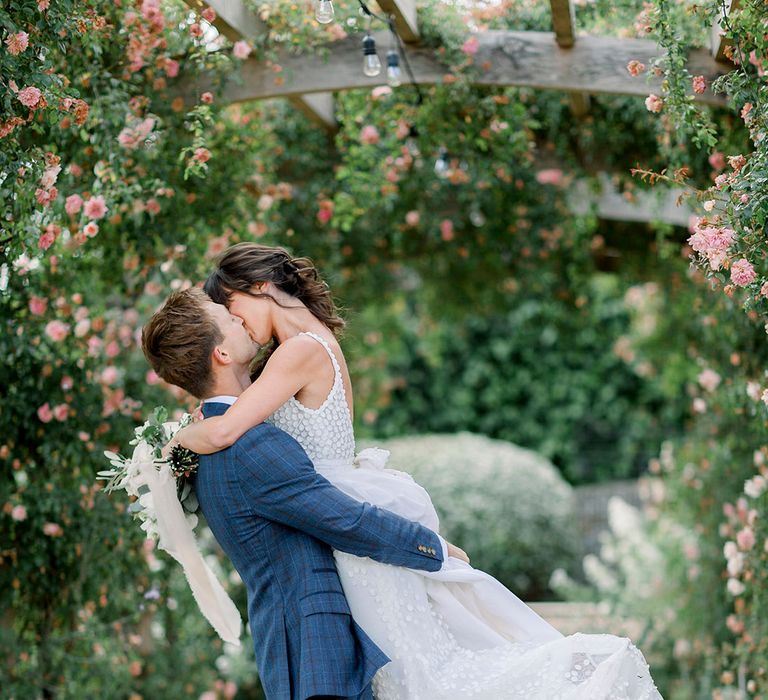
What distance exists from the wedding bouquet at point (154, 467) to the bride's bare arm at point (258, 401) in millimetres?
58

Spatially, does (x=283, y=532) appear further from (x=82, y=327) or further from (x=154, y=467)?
(x=82, y=327)

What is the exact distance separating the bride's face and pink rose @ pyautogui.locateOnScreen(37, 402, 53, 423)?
1.48m

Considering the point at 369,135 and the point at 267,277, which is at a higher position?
the point at 267,277

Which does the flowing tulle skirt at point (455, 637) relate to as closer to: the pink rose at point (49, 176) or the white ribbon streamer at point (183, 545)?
the white ribbon streamer at point (183, 545)

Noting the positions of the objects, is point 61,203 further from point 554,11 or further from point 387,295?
point 387,295

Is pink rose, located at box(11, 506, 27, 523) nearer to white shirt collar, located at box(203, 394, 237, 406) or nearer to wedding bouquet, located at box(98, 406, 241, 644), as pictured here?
wedding bouquet, located at box(98, 406, 241, 644)

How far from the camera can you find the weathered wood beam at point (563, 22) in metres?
Answer: 3.61

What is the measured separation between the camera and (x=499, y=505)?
761 centimetres

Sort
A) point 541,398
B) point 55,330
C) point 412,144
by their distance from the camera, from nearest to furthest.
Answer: point 55,330 < point 412,144 < point 541,398

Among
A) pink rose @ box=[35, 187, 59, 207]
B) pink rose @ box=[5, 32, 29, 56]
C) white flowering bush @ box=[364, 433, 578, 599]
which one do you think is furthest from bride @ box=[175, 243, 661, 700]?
white flowering bush @ box=[364, 433, 578, 599]

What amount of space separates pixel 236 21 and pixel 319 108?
1.17m

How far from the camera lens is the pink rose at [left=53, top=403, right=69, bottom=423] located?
387cm

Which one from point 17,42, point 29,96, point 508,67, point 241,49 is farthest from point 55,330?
point 508,67

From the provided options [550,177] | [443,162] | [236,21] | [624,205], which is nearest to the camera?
[236,21]
